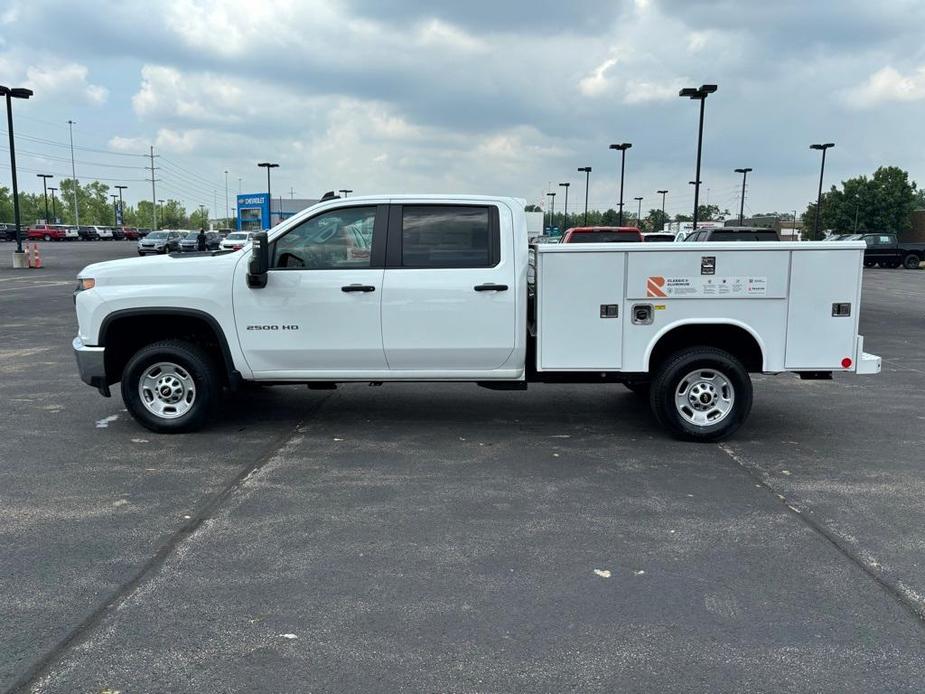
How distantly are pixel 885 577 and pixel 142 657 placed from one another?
3703mm

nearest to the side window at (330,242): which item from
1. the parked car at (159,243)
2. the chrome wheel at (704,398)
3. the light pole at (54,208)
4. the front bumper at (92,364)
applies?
the front bumper at (92,364)

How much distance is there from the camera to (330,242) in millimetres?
6539

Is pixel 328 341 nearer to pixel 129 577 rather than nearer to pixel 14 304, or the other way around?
pixel 129 577

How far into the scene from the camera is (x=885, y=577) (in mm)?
4023

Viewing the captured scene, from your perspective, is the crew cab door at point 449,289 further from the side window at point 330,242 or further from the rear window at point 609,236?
the rear window at point 609,236

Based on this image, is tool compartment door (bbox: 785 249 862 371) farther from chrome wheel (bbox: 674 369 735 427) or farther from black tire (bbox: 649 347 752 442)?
chrome wheel (bbox: 674 369 735 427)

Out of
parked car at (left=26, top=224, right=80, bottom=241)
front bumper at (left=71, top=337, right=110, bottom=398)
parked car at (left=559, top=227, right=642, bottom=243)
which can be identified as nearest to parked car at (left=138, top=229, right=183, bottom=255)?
parked car at (left=26, top=224, right=80, bottom=241)

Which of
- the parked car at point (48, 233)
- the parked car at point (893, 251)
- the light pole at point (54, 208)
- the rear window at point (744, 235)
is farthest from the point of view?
the light pole at point (54, 208)

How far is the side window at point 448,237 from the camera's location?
6.50 m

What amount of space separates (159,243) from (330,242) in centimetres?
4582

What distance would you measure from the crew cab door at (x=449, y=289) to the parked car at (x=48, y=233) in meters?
79.9

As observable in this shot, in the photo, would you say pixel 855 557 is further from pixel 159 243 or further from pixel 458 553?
pixel 159 243

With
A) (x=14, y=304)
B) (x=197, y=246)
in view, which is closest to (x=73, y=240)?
(x=197, y=246)

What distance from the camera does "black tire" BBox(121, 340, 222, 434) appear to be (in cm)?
664
